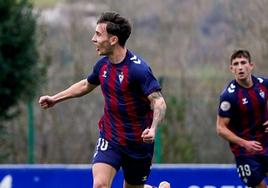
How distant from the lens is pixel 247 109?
1375 centimetres

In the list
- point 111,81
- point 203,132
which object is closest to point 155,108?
point 111,81

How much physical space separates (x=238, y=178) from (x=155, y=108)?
4469 mm

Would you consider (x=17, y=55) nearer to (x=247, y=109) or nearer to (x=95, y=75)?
(x=247, y=109)

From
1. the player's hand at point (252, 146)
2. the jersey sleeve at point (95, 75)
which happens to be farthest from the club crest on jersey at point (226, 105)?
the jersey sleeve at point (95, 75)

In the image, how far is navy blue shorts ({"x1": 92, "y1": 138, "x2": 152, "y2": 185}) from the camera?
11.8m

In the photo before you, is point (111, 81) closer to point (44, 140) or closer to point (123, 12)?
point (44, 140)

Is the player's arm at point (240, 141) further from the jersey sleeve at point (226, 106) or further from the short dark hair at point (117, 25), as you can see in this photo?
the short dark hair at point (117, 25)

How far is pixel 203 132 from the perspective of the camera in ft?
72.6

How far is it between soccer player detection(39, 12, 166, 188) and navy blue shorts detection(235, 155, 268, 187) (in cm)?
228

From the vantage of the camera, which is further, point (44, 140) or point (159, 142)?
point (44, 140)

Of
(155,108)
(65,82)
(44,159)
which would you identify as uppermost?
(155,108)

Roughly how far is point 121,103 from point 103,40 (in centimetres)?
66

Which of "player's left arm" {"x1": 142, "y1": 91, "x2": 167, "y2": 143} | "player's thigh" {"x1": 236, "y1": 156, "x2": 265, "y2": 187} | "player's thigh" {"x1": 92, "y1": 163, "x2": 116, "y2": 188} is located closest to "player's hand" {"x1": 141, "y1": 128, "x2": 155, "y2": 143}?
"player's left arm" {"x1": 142, "y1": 91, "x2": 167, "y2": 143}

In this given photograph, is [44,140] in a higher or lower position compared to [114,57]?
lower
